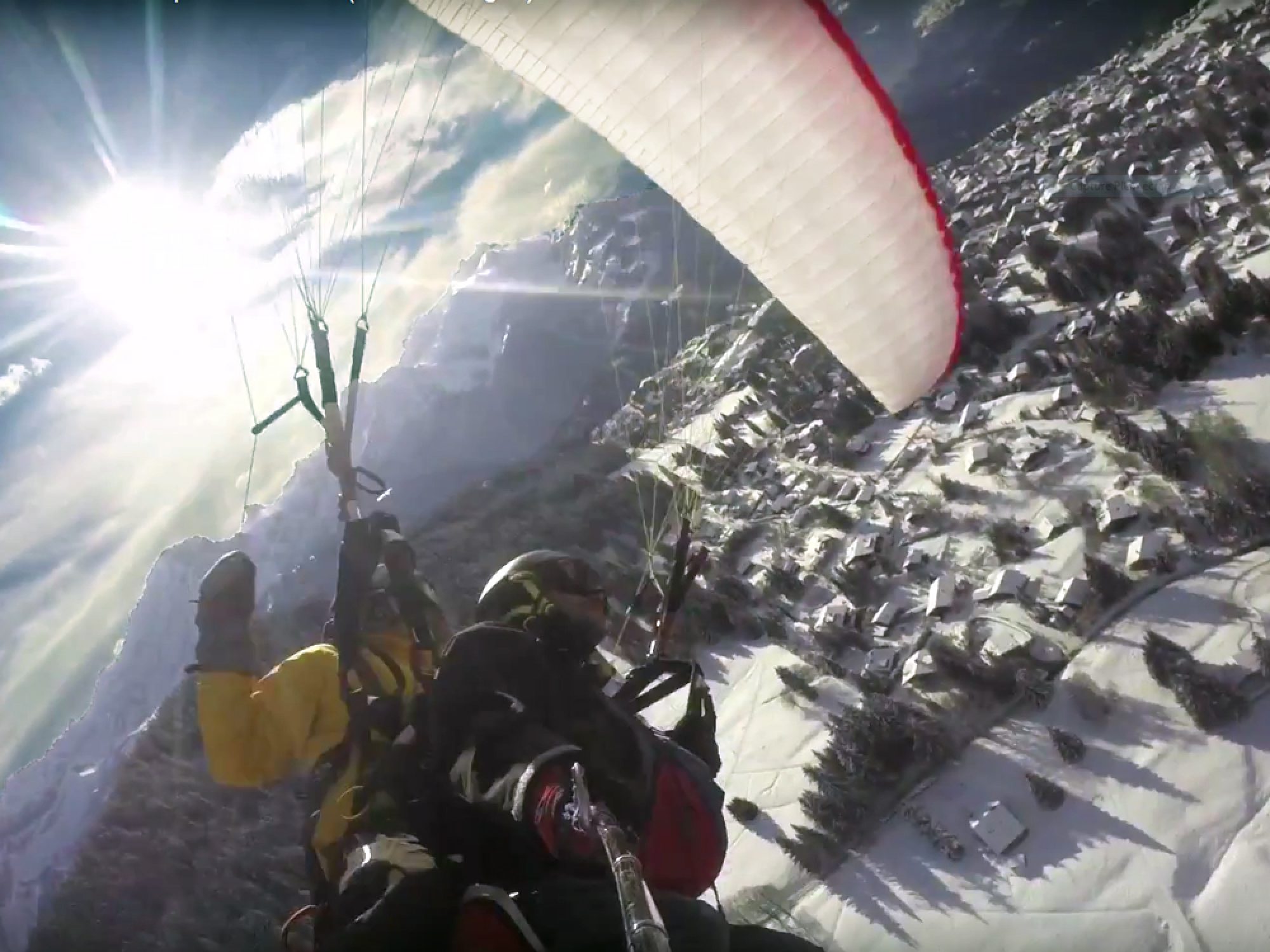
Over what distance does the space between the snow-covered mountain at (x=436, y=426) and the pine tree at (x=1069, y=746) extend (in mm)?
13959

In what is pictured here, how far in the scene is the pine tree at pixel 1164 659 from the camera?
5.11 metres

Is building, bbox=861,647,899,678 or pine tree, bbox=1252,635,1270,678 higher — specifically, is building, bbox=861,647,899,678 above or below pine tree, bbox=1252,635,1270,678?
above

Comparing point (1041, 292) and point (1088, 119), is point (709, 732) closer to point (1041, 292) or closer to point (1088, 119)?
point (1041, 292)

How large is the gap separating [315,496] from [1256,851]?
29882mm

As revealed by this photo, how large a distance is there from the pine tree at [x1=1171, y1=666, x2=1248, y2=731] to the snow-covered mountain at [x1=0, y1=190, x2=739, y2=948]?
46.5 ft

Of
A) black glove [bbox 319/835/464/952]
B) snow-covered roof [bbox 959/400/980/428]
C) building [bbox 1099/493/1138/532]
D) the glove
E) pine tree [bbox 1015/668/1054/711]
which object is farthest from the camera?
snow-covered roof [bbox 959/400/980/428]

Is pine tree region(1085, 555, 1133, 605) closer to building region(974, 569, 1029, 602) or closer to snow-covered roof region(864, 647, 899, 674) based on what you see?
building region(974, 569, 1029, 602)

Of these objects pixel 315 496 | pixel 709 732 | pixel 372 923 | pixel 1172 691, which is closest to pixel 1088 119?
pixel 1172 691

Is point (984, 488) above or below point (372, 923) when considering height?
below

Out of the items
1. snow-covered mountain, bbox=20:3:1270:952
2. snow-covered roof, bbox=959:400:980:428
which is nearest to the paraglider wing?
snow-covered mountain, bbox=20:3:1270:952

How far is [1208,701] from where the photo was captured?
15.7 feet

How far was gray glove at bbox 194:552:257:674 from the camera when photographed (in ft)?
8.59

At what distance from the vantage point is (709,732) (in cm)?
283

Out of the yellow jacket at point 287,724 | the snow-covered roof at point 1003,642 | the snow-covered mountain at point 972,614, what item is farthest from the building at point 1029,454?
the yellow jacket at point 287,724
